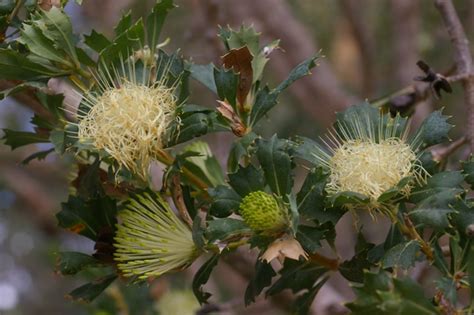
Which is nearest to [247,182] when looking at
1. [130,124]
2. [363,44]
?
[130,124]

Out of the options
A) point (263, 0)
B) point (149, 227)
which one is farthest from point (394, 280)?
point (263, 0)

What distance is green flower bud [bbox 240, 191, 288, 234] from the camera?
0.74m

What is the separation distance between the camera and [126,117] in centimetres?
78

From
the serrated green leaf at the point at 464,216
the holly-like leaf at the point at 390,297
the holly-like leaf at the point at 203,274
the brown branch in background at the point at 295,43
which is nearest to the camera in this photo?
the holly-like leaf at the point at 390,297

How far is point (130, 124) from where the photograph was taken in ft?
2.56

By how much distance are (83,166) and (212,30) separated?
34.2 inches

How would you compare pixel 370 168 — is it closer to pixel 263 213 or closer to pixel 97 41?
pixel 263 213

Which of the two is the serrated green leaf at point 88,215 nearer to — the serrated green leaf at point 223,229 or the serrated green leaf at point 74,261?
the serrated green leaf at point 74,261

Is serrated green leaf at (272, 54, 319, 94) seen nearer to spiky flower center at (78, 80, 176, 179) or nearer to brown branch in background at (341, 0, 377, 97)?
spiky flower center at (78, 80, 176, 179)

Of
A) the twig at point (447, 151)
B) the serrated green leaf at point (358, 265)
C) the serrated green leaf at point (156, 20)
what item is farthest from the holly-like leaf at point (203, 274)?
the twig at point (447, 151)

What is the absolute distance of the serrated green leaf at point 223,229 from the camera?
75 cm

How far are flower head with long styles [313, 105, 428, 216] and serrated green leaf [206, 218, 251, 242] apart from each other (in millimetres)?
100

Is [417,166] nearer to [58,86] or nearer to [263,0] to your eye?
[58,86]

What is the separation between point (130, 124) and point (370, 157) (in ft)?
0.84
